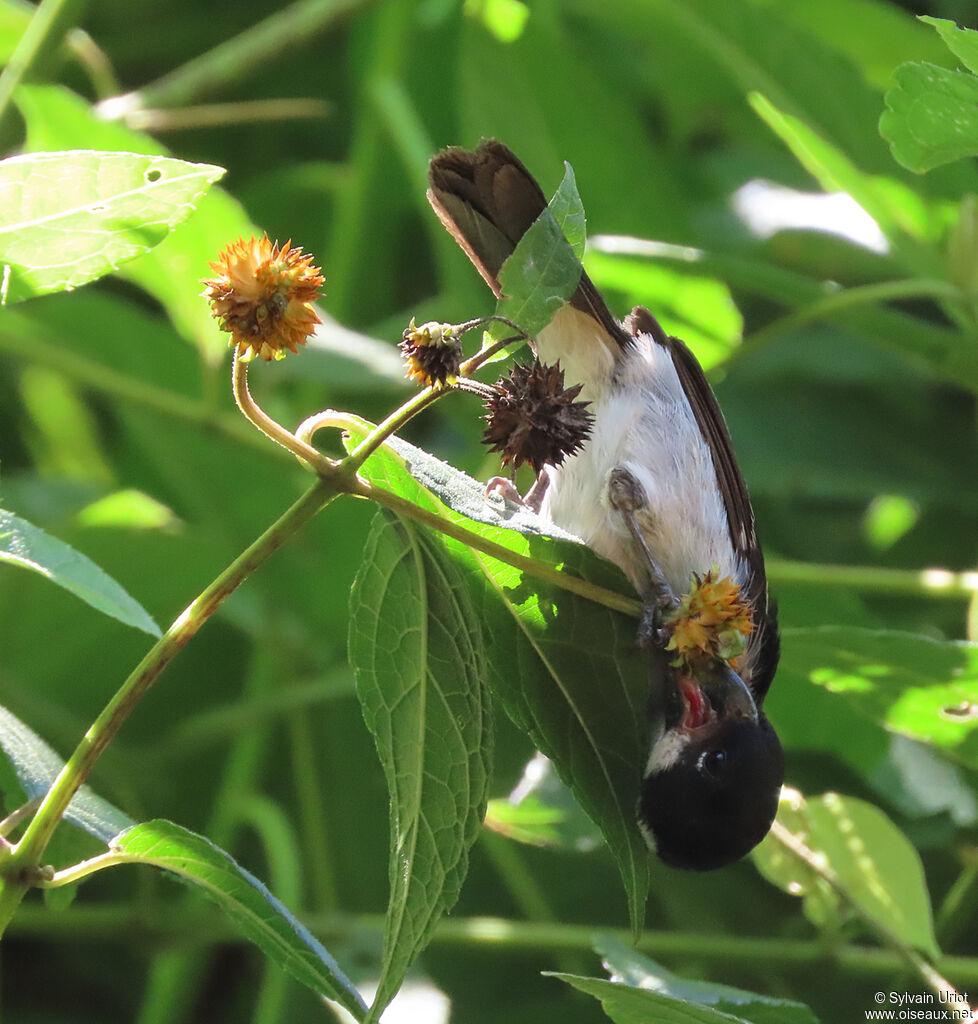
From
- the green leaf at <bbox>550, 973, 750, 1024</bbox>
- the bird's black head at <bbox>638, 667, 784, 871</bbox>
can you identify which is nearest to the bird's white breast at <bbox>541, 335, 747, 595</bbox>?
the bird's black head at <bbox>638, 667, 784, 871</bbox>

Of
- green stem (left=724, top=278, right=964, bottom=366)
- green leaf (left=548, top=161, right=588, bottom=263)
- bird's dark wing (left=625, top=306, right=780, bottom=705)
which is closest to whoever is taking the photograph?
green leaf (left=548, top=161, right=588, bottom=263)

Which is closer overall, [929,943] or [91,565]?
[91,565]

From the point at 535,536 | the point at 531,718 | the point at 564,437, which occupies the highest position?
the point at 564,437

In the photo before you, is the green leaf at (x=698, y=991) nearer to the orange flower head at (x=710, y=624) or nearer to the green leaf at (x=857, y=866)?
the green leaf at (x=857, y=866)

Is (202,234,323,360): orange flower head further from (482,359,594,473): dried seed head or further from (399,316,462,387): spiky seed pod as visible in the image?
(482,359,594,473): dried seed head

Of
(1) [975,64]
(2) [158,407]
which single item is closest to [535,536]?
(1) [975,64]

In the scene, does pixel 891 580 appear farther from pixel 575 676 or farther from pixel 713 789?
pixel 575 676

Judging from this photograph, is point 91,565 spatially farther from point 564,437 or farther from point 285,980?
point 285,980
